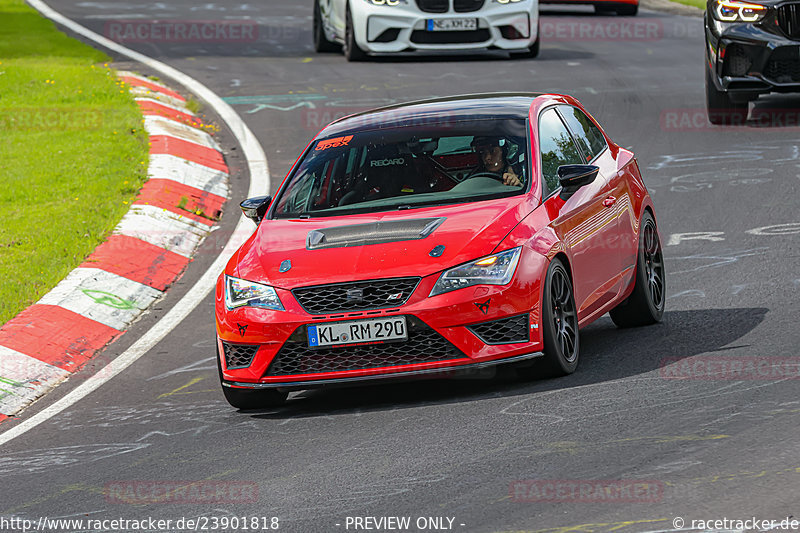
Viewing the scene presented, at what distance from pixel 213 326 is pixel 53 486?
333 centimetres

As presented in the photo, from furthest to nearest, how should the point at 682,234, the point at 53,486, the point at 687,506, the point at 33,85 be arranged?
the point at 33,85 → the point at 682,234 → the point at 53,486 → the point at 687,506

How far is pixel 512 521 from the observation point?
521 centimetres

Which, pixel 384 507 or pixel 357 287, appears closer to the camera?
pixel 384 507

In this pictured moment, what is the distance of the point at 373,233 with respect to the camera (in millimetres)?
7426

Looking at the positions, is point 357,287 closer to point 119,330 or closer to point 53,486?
point 53,486

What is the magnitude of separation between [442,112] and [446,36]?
11946 millimetres

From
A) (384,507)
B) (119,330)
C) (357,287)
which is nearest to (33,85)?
(119,330)

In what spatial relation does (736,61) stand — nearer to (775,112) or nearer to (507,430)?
(775,112)

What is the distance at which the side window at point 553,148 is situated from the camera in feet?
26.6

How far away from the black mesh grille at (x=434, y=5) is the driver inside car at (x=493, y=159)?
12.0 m
